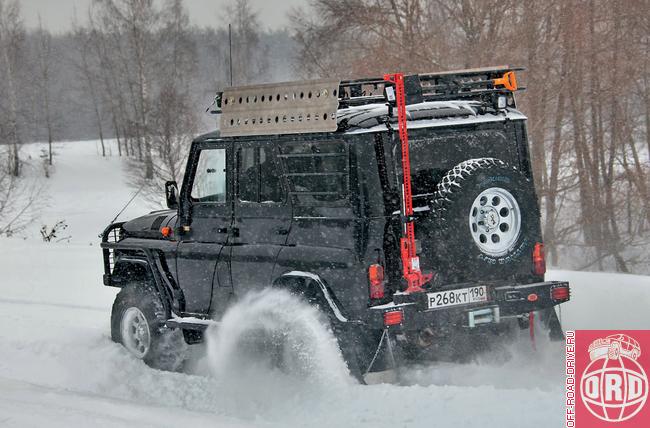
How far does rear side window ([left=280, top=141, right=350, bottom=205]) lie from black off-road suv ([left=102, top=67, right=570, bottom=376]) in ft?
0.04

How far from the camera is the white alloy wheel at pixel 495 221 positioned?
19.9 feet

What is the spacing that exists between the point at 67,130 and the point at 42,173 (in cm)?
2868

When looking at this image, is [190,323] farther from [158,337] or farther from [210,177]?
[210,177]

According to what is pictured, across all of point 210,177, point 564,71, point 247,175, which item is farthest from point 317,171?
point 564,71

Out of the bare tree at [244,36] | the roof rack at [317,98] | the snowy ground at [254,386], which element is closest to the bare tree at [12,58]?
the bare tree at [244,36]

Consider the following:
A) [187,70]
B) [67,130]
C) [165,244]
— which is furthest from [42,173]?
[165,244]

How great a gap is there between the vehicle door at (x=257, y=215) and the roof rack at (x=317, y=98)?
22 centimetres

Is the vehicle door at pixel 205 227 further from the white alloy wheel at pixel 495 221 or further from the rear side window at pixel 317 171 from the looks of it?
the white alloy wheel at pixel 495 221

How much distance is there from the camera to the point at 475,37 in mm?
21812

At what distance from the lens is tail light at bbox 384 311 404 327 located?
5883 millimetres

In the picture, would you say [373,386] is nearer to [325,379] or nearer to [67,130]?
[325,379]

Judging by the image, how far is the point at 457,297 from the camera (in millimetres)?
6109

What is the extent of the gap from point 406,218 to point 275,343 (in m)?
1.42

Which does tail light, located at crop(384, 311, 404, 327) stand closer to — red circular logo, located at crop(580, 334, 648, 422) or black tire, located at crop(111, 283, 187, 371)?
red circular logo, located at crop(580, 334, 648, 422)
